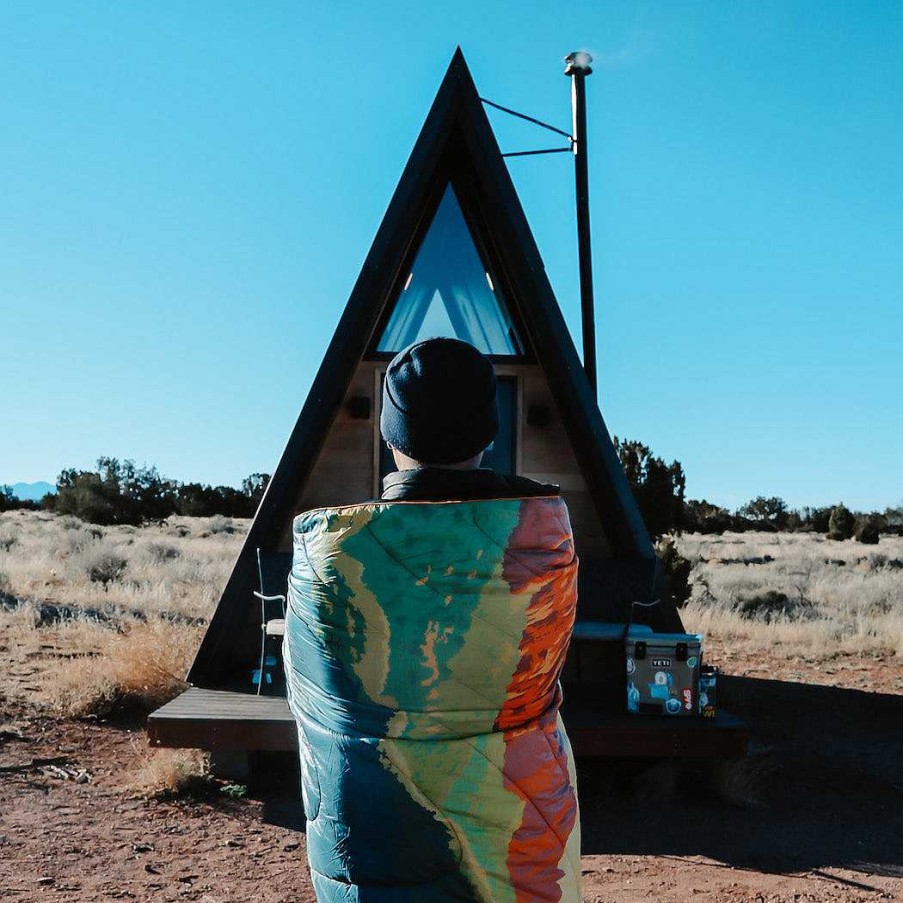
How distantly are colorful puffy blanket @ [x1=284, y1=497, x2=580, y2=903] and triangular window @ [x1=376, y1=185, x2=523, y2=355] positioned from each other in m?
6.18

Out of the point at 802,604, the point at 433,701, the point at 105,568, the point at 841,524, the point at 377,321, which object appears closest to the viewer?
the point at 433,701

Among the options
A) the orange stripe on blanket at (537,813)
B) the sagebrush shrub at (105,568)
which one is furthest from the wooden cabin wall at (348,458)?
the sagebrush shrub at (105,568)

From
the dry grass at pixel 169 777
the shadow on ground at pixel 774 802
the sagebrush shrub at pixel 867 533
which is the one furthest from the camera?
the sagebrush shrub at pixel 867 533

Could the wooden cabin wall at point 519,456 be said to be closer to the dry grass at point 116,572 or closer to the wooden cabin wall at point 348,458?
the wooden cabin wall at point 348,458

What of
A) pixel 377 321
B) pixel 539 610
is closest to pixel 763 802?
pixel 377 321

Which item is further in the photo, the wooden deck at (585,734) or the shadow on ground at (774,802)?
the wooden deck at (585,734)

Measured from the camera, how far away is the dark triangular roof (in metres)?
7.06

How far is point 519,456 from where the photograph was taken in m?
7.81

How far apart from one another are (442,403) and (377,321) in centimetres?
586

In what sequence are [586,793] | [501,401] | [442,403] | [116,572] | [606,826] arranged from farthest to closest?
[116,572] → [501,401] → [586,793] → [606,826] → [442,403]

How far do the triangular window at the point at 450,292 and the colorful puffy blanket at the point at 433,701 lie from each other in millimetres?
6181

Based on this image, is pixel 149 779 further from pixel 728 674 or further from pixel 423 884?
pixel 728 674

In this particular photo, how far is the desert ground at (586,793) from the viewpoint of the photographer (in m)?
4.83

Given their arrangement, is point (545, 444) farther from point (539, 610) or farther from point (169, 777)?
point (539, 610)
